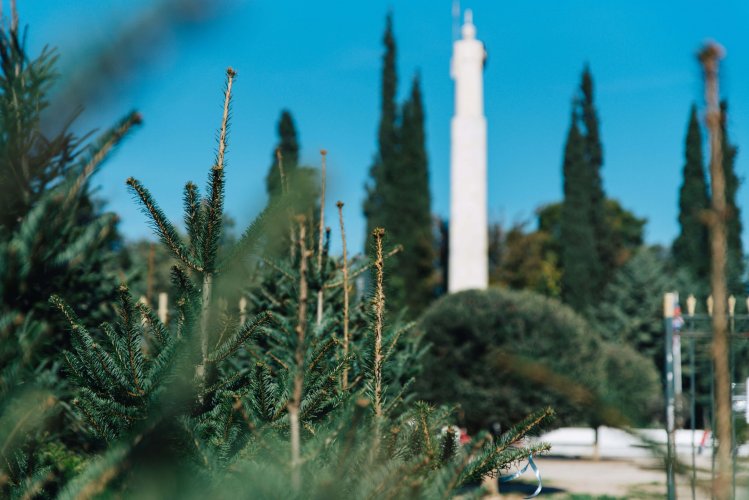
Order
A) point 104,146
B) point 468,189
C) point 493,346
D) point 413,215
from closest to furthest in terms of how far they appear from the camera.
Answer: point 104,146
point 493,346
point 468,189
point 413,215

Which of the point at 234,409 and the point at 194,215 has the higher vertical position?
the point at 194,215

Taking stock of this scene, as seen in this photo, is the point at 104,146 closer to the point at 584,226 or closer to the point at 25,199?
the point at 25,199

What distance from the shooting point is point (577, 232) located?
2833 centimetres

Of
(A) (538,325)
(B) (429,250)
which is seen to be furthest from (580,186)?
(A) (538,325)

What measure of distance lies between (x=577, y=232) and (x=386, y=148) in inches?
310

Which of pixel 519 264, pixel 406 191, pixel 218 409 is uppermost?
pixel 406 191

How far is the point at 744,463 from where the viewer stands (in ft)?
4.71

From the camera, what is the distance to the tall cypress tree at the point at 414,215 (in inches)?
1062

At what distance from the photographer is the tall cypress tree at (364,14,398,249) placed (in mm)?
27625

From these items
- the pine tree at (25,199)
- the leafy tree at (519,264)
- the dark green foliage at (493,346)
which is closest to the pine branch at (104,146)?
the pine tree at (25,199)

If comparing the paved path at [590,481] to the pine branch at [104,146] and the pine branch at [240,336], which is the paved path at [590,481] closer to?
the pine branch at [240,336]

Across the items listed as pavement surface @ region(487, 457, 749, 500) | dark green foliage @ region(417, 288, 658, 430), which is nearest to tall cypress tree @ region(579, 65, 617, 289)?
pavement surface @ region(487, 457, 749, 500)

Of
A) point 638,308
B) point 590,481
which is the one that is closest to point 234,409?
point 590,481

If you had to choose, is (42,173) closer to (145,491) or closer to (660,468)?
(145,491)
